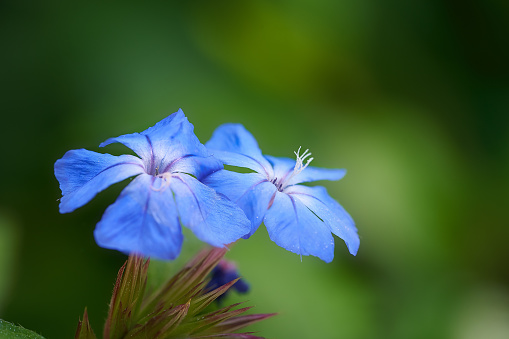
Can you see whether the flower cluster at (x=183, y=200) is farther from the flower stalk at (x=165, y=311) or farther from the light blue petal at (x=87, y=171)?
the flower stalk at (x=165, y=311)

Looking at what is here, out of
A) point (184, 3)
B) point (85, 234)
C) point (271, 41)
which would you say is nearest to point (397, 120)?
point (271, 41)

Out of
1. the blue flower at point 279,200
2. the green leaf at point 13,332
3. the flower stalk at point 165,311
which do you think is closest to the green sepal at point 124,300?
the flower stalk at point 165,311

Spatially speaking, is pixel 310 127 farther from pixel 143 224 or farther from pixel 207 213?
pixel 143 224

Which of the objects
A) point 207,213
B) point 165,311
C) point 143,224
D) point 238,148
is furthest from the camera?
point 238,148

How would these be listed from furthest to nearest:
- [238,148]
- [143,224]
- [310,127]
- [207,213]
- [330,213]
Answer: [310,127]
[238,148]
[330,213]
[207,213]
[143,224]

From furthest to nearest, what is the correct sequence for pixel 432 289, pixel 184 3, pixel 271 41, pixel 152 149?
pixel 271 41, pixel 184 3, pixel 432 289, pixel 152 149

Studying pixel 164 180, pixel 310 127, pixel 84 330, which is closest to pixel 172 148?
pixel 164 180

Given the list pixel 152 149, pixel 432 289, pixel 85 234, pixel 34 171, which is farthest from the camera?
pixel 432 289

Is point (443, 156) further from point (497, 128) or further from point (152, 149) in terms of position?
point (152, 149)
